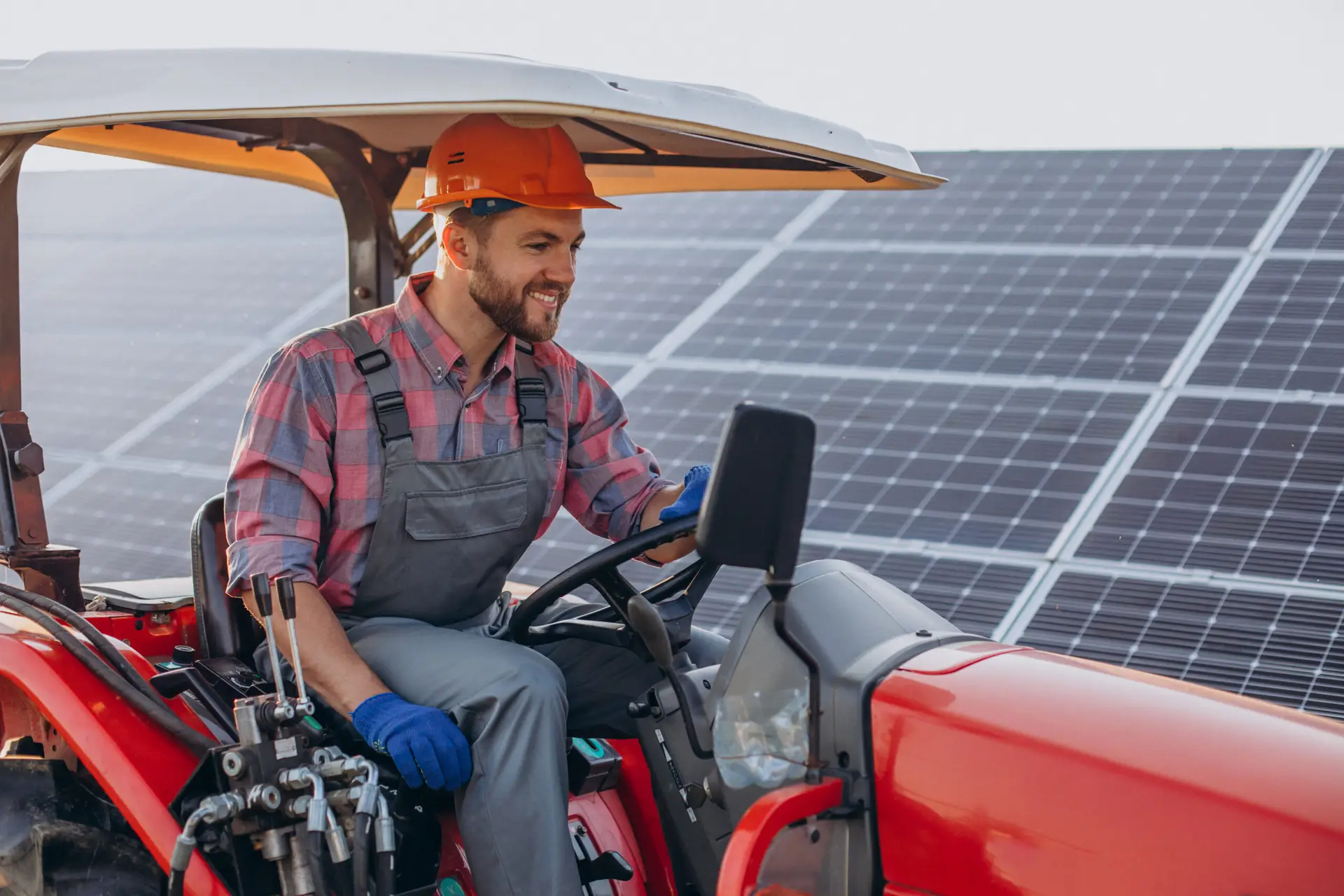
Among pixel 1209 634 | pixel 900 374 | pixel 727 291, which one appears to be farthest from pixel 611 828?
pixel 727 291

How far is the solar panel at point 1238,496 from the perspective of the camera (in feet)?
25.8

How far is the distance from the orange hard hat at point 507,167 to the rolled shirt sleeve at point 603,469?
584mm

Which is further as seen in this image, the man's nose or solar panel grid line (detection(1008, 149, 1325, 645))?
solar panel grid line (detection(1008, 149, 1325, 645))

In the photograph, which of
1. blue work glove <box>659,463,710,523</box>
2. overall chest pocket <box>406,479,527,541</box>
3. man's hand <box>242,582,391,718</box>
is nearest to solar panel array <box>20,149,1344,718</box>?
blue work glove <box>659,463,710,523</box>

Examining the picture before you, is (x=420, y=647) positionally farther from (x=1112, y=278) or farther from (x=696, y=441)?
(x=1112, y=278)

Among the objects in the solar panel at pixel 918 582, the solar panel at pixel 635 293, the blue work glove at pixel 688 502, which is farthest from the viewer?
the solar panel at pixel 635 293

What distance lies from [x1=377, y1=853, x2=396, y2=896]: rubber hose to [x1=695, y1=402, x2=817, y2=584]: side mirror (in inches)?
32.9

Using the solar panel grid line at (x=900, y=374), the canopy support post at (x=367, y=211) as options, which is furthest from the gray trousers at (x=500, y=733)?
the solar panel grid line at (x=900, y=374)

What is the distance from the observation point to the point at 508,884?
9.24 ft

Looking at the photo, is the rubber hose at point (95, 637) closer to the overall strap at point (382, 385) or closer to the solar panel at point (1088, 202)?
the overall strap at point (382, 385)

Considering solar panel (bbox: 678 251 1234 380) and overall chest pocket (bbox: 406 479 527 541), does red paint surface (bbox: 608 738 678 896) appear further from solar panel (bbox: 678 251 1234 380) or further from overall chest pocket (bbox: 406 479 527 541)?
solar panel (bbox: 678 251 1234 380)

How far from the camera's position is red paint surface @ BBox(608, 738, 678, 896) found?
325 centimetres

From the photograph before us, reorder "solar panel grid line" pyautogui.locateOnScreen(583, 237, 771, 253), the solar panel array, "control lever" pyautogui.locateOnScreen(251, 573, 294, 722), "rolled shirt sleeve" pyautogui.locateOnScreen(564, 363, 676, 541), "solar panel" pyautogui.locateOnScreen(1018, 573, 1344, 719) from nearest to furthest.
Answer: "control lever" pyautogui.locateOnScreen(251, 573, 294, 722), "rolled shirt sleeve" pyautogui.locateOnScreen(564, 363, 676, 541), "solar panel" pyautogui.locateOnScreen(1018, 573, 1344, 719), the solar panel array, "solar panel grid line" pyautogui.locateOnScreen(583, 237, 771, 253)

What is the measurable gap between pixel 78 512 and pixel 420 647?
785cm
